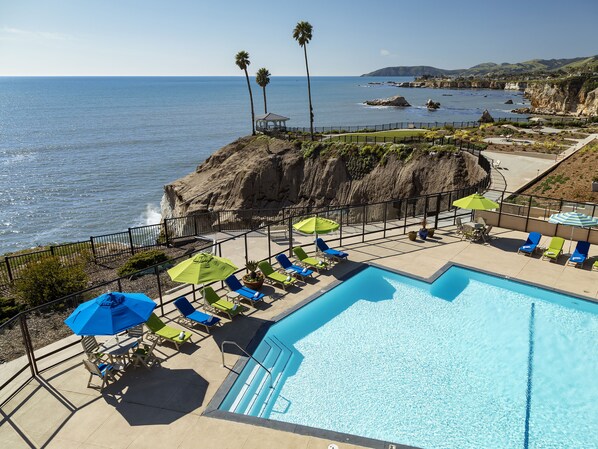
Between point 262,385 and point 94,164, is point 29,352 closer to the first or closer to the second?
point 262,385

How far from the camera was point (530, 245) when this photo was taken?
61.0 ft

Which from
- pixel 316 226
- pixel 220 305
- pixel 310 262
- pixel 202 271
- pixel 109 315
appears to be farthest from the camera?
pixel 310 262

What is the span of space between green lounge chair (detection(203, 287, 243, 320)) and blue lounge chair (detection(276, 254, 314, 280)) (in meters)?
3.18

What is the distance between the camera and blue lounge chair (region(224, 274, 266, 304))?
1428 cm

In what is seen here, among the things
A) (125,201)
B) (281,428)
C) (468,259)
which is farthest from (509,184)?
(125,201)

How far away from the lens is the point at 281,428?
8.98 m

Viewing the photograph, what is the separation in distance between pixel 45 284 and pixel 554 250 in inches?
844

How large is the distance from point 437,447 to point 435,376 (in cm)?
253

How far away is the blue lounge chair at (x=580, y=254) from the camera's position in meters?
17.1

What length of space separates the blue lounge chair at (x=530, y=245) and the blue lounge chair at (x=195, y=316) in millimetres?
14137

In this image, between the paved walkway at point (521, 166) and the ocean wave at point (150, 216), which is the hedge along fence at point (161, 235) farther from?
the ocean wave at point (150, 216)

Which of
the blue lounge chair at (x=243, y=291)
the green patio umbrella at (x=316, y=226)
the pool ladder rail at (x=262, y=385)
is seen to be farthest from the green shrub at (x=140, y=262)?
the pool ladder rail at (x=262, y=385)

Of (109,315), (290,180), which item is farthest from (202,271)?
(290,180)

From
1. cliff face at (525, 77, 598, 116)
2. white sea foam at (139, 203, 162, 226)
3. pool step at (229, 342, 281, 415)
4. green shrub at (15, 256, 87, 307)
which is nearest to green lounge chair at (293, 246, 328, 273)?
pool step at (229, 342, 281, 415)
